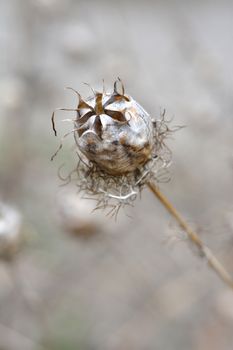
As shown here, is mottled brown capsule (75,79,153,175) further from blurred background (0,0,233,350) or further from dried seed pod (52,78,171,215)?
blurred background (0,0,233,350)

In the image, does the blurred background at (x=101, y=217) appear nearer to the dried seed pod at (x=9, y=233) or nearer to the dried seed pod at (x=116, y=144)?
the dried seed pod at (x=9, y=233)

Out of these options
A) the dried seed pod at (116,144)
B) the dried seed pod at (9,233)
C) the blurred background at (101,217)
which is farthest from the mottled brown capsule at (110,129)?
the dried seed pod at (9,233)

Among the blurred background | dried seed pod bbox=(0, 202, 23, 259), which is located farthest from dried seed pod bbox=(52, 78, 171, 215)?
dried seed pod bbox=(0, 202, 23, 259)

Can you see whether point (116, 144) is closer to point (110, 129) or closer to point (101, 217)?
point (110, 129)

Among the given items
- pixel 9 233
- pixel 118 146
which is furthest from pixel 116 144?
pixel 9 233

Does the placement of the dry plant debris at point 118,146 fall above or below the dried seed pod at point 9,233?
below

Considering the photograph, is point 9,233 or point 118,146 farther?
point 9,233

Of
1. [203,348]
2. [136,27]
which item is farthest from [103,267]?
[136,27]
